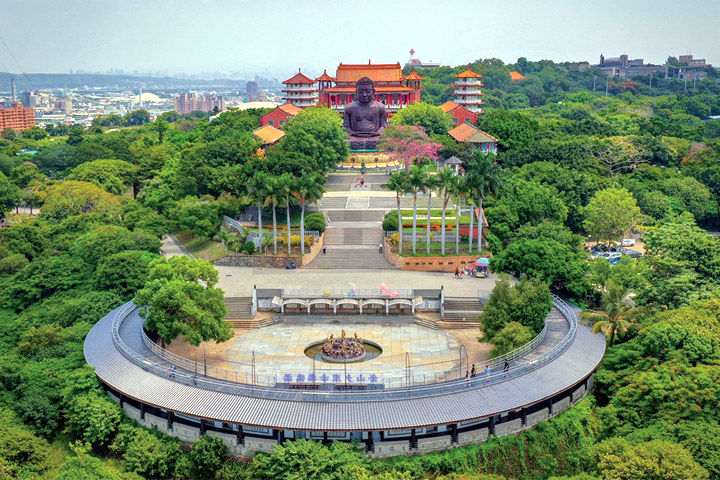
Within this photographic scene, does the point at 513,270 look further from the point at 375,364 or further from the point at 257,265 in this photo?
the point at 257,265

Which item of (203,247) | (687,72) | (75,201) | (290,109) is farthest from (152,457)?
(687,72)

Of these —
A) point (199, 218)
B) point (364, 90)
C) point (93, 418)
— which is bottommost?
point (93, 418)

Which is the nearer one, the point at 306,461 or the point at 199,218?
the point at 306,461

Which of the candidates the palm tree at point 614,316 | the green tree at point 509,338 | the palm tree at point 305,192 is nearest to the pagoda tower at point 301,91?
the palm tree at point 305,192

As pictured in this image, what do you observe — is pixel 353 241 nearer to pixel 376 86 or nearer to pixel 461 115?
pixel 461 115

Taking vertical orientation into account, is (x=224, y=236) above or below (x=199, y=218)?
below

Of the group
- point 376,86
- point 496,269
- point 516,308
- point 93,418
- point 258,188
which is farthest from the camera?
point 376,86

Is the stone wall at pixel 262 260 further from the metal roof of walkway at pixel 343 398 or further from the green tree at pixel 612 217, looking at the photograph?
the green tree at pixel 612 217
